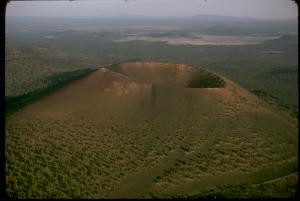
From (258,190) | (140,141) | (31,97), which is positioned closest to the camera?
(258,190)

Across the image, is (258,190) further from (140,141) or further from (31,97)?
(31,97)

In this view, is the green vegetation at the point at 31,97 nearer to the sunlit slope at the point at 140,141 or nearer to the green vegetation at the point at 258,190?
the sunlit slope at the point at 140,141

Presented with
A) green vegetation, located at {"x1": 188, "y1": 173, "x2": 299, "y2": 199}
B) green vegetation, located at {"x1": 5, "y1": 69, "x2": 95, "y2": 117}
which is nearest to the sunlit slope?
green vegetation, located at {"x1": 188, "y1": 173, "x2": 299, "y2": 199}

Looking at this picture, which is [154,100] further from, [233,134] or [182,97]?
[233,134]

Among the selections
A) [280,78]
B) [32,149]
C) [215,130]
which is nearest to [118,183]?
[32,149]

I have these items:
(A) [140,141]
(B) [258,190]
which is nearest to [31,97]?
(A) [140,141]

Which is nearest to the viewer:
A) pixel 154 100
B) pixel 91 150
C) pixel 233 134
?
pixel 91 150

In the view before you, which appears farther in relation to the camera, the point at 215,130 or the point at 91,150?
the point at 215,130

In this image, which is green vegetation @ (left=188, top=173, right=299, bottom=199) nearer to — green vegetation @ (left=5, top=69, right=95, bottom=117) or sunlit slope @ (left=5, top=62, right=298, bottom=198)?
sunlit slope @ (left=5, top=62, right=298, bottom=198)

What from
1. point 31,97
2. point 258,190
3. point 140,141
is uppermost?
point 31,97
